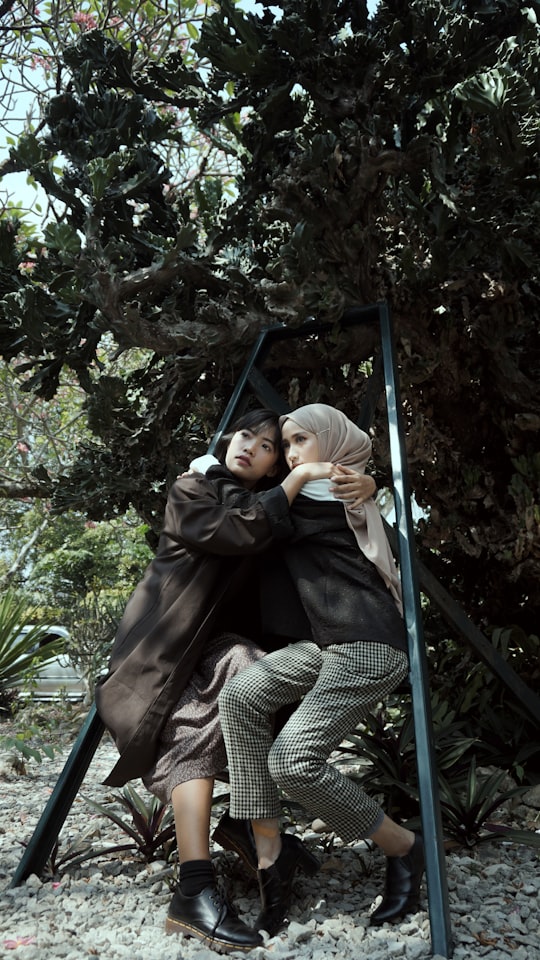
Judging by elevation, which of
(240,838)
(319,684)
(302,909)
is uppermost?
(319,684)

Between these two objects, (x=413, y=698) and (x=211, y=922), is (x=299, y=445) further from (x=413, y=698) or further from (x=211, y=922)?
(x=211, y=922)

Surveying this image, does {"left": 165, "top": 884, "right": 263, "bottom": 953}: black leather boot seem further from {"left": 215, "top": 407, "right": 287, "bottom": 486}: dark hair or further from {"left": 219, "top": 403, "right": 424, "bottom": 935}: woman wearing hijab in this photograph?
{"left": 215, "top": 407, "right": 287, "bottom": 486}: dark hair

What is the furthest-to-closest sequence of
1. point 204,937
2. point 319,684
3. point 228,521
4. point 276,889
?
point 228,521, point 319,684, point 276,889, point 204,937

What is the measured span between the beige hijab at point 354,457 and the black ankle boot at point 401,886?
0.82 meters

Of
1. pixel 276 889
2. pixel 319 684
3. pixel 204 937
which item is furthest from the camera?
pixel 319 684

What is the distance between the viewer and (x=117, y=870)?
3.21m

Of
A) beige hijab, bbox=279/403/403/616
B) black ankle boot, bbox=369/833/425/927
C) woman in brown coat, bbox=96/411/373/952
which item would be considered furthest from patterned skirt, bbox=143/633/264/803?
black ankle boot, bbox=369/833/425/927

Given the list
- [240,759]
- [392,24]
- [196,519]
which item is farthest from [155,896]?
[392,24]

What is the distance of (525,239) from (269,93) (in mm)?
1453

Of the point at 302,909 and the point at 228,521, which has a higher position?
the point at 228,521

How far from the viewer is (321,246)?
13.7 feet

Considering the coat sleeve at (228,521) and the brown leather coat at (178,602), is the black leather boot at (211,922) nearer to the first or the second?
the brown leather coat at (178,602)

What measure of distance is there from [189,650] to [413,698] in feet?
2.64

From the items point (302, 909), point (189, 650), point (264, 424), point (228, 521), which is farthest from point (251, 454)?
point (302, 909)
